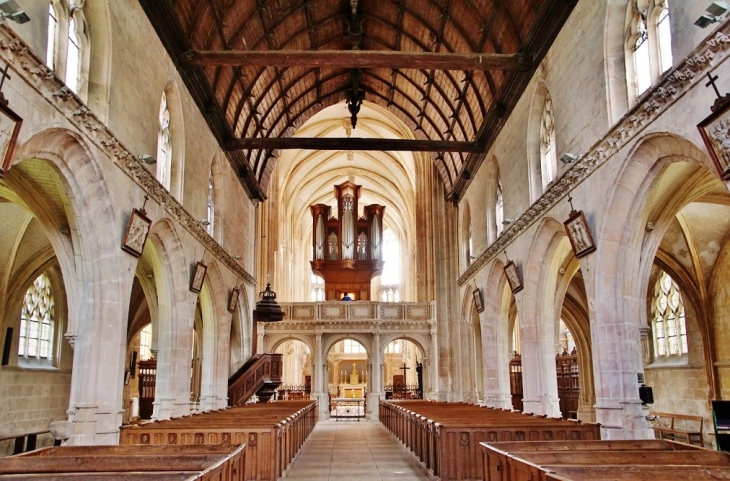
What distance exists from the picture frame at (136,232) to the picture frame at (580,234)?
7167 mm

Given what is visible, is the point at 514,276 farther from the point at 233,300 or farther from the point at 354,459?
the point at 233,300

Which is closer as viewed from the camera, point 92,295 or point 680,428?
point 92,295

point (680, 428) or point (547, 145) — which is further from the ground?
point (547, 145)

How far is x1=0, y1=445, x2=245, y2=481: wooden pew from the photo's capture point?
5.43m

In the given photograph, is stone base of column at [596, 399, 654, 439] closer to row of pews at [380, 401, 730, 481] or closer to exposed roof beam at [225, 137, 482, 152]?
row of pews at [380, 401, 730, 481]

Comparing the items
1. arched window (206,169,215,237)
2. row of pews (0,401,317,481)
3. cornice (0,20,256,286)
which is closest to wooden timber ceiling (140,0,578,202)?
arched window (206,169,215,237)

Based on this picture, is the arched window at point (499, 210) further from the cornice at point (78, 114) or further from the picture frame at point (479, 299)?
the cornice at point (78, 114)

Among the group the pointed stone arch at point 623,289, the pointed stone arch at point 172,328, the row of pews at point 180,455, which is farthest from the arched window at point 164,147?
A: the pointed stone arch at point 623,289

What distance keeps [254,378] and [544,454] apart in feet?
50.8

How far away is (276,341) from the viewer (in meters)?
27.6

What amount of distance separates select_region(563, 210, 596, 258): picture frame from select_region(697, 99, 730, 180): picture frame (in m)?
3.64

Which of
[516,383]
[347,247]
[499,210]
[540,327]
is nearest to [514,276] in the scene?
[540,327]

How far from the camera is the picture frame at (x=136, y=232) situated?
1077cm

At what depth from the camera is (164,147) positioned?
1398 centimetres
